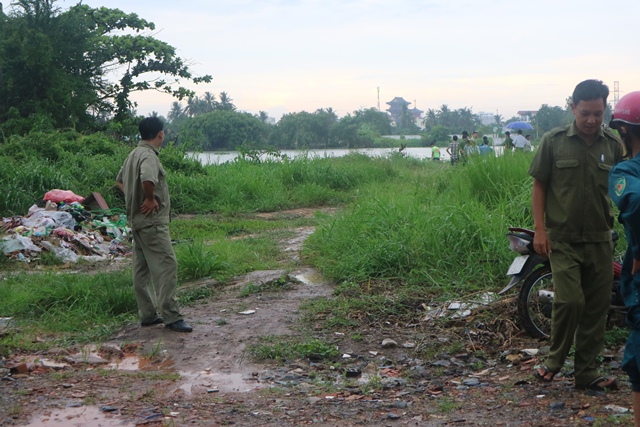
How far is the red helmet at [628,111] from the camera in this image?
10.5ft

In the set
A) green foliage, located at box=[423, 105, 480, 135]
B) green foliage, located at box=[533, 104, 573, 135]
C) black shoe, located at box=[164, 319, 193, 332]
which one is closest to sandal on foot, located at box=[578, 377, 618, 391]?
black shoe, located at box=[164, 319, 193, 332]

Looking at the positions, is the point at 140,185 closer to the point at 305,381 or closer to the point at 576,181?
the point at 305,381

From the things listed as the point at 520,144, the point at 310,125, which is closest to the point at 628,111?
the point at 520,144

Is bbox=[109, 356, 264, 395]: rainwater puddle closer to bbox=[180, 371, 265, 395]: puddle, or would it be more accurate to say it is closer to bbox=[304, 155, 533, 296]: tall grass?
bbox=[180, 371, 265, 395]: puddle

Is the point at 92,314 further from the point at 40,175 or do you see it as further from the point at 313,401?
the point at 40,175

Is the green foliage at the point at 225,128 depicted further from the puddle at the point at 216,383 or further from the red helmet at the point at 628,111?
the red helmet at the point at 628,111

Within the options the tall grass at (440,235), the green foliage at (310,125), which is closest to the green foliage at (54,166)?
the tall grass at (440,235)

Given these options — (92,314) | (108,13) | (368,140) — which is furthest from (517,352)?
(368,140)

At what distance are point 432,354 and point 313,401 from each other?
127 centimetres

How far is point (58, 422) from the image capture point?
4031 millimetres

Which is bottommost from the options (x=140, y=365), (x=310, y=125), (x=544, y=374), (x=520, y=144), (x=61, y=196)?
→ (x=140, y=365)

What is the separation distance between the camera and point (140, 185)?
6.03m

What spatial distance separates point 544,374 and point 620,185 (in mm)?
1925

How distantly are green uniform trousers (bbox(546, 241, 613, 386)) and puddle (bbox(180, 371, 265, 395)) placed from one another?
1898 millimetres
